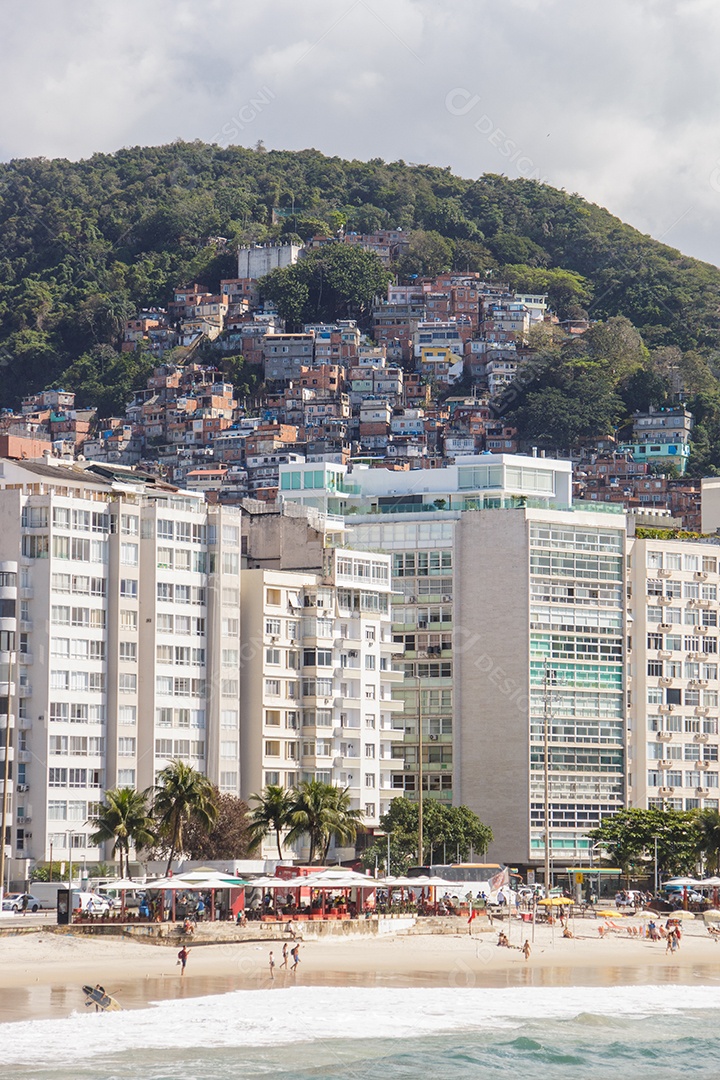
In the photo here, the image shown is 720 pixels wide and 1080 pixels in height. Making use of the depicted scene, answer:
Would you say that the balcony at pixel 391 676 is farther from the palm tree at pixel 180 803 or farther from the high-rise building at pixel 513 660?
the palm tree at pixel 180 803

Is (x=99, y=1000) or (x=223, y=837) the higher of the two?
(x=223, y=837)

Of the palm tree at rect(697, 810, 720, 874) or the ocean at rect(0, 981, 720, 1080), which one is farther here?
the palm tree at rect(697, 810, 720, 874)

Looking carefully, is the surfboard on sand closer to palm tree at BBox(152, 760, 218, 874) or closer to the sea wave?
the sea wave

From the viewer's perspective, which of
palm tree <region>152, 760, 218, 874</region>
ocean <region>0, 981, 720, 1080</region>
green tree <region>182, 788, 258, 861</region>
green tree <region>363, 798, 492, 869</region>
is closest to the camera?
ocean <region>0, 981, 720, 1080</region>

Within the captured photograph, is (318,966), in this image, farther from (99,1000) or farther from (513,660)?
(513,660)

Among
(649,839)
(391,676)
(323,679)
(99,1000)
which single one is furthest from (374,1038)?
(391,676)

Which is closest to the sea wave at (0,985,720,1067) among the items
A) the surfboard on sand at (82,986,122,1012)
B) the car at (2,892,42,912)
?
the surfboard on sand at (82,986,122,1012)

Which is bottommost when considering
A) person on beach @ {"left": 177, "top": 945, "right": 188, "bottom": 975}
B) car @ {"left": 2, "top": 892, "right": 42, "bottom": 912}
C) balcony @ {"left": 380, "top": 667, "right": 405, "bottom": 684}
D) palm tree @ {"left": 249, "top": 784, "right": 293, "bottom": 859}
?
person on beach @ {"left": 177, "top": 945, "right": 188, "bottom": 975}

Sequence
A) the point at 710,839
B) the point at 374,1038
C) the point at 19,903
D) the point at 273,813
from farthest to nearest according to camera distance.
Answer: the point at 710,839, the point at 273,813, the point at 19,903, the point at 374,1038

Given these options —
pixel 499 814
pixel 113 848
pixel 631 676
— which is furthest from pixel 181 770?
pixel 631 676
